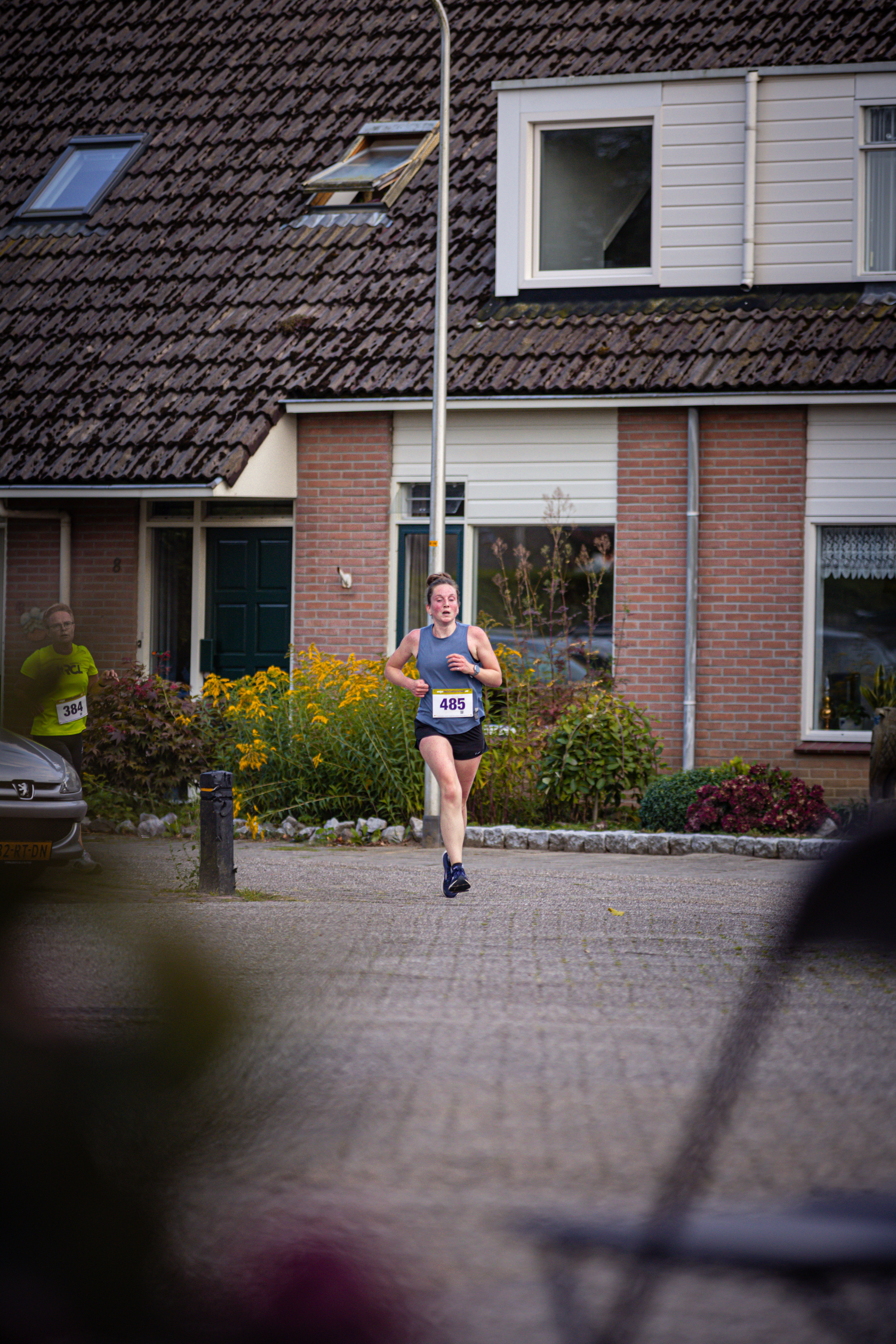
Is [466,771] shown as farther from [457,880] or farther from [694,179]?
[694,179]

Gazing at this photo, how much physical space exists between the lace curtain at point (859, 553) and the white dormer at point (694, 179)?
2345 mm

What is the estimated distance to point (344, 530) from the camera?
15516 millimetres

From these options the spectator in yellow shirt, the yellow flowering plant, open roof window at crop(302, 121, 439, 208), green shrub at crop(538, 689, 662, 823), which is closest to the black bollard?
the yellow flowering plant

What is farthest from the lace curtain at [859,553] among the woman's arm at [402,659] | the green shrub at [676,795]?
the woman's arm at [402,659]

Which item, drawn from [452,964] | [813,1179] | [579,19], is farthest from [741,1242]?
[579,19]

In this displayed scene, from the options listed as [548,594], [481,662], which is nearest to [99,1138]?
[481,662]

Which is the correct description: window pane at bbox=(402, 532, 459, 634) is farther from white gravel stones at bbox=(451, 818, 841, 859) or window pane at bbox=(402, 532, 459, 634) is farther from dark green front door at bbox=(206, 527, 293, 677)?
white gravel stones at bbox=(451, 818, 841, 859)

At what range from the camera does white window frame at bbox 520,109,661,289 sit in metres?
15.0

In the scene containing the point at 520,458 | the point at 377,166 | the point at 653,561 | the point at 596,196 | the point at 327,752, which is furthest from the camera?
the point at 377,166

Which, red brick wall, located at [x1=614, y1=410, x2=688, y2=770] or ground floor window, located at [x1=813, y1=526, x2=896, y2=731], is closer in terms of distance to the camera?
ground floor window, located at [x1=813, y1=526, x2=896, y2=731]

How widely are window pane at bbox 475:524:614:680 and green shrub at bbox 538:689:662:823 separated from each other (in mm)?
1333

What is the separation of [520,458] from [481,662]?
530 centimetres

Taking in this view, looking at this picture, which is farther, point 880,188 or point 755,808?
point 880,188

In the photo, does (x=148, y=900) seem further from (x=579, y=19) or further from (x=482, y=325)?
(x=579, y=19)
